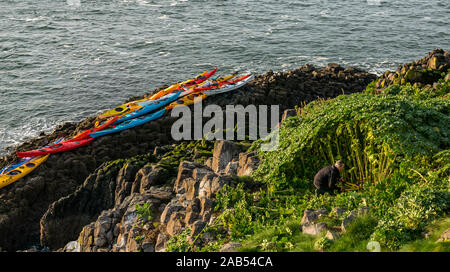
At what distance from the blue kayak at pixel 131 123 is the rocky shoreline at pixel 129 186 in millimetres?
359

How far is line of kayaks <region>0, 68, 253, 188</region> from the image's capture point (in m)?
20.6

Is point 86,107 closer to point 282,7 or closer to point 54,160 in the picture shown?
point 54,160

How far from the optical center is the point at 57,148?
21.5 metres

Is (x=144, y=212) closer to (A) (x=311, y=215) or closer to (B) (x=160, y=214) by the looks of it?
(B) (x=160, y=214)

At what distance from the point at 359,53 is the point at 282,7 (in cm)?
1910

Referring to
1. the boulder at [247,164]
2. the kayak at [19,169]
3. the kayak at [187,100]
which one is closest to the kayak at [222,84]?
the kayak at [187,100]

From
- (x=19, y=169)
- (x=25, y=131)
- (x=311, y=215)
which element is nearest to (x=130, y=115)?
(x=19, y=169)

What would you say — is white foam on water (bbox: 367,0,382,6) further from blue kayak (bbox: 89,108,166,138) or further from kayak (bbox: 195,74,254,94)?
blue kayak (bbox: 89,108,166,138)

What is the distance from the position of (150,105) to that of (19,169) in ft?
27.9

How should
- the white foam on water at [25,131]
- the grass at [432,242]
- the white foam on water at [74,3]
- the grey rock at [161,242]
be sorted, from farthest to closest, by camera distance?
the white foam on water at [74,3]
the white foam on water at [25,131]
the grey rock at [161,242]
the grass at [432,242]

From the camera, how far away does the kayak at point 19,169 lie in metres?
19.7

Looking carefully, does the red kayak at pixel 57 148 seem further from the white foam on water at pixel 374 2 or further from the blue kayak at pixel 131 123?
the white foam on water at pixel 374 2

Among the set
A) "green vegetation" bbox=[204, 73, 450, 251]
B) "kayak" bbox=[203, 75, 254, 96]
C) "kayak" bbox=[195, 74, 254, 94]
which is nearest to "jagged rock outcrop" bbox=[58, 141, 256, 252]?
"green vegetation" bbox=[204, 73, 450, 251]
